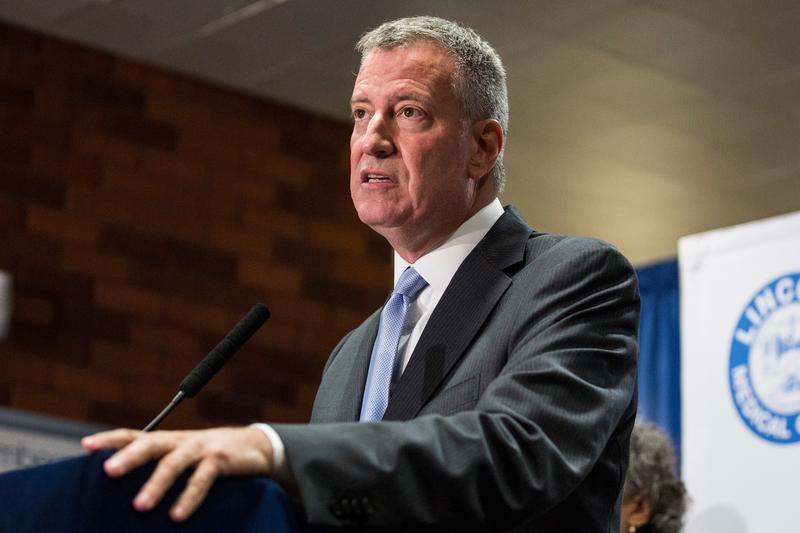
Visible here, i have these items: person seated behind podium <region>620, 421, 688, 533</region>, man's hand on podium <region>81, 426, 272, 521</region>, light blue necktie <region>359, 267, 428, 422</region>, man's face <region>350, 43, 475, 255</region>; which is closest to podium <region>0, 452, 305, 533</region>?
man's hand on podium <region>81, 426, 272, 521</region>

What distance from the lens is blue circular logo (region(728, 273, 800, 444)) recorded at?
12.8 ft

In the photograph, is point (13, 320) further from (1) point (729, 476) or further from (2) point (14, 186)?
(1) point (729, 476)

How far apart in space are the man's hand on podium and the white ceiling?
5173mm

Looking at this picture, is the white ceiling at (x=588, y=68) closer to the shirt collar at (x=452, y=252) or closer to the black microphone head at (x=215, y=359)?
the shirt collar at (x=452, y=252)

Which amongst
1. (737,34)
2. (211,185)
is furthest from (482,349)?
(211,185)

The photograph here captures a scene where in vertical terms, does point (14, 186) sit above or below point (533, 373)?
below

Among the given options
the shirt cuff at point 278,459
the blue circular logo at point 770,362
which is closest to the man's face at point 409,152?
the shirt cuff at point 278,459

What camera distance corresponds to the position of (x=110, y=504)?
136cm

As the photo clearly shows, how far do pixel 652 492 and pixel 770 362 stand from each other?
59cm

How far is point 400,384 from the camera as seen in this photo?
188 cm

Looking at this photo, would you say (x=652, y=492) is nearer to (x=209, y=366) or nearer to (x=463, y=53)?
(x=463, y=53)

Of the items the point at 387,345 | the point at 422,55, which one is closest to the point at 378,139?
the point at 422,55

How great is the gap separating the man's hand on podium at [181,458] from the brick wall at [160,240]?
→ 17.4 ft

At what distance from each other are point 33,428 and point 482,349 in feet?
14.3
